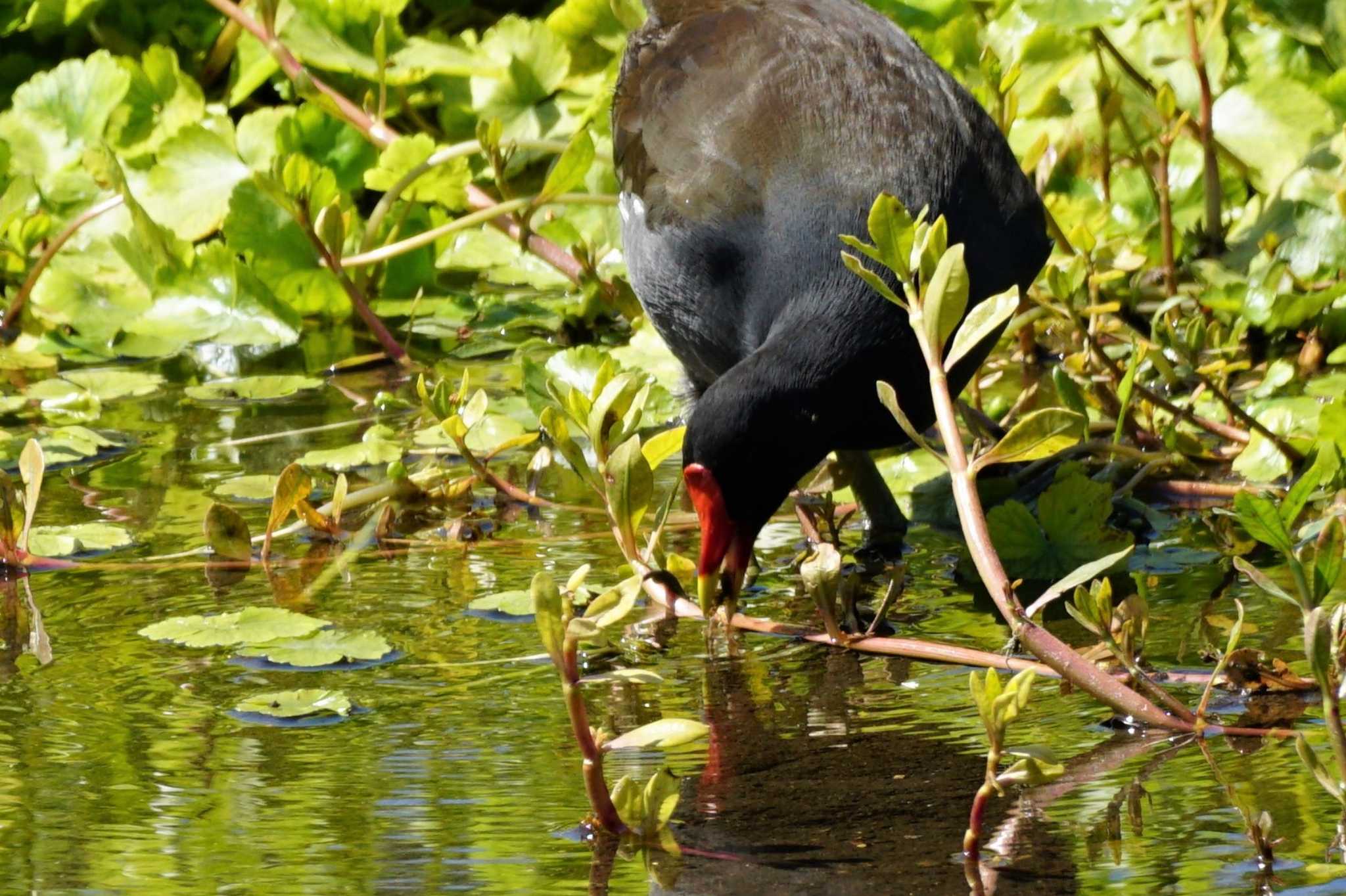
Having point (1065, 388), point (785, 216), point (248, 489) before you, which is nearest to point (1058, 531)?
point (1065, 388)

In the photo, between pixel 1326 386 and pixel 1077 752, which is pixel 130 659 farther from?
pixel 1326 386

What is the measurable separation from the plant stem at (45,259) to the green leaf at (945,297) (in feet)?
8.45

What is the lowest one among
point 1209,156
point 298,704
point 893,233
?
point 298,704

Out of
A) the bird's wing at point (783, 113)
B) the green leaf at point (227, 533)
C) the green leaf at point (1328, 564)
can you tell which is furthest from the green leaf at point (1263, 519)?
the green leaf at point (227, 533)

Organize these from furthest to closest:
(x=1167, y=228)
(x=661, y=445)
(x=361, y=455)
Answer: (x=1167, y=228)
(x=361, y=455)
(x=661, y=445)

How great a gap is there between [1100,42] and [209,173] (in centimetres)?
206

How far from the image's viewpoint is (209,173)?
4.21 meters

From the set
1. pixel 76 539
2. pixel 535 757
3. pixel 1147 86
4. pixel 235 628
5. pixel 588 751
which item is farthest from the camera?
pixel 1147 86

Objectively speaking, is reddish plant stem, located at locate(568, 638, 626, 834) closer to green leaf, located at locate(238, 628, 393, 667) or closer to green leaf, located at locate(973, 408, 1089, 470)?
green leaf, located at locate(973, 408, 1089, 470)

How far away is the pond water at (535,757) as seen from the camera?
1712mm

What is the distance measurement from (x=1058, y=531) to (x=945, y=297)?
923 mm

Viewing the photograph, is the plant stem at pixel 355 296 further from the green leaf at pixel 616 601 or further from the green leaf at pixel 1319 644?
the green leaf at pixel 1319 644

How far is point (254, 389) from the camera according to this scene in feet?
12.6

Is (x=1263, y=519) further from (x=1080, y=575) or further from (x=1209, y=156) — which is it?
(x=1209, y=156)
